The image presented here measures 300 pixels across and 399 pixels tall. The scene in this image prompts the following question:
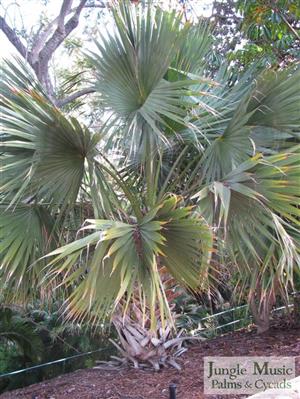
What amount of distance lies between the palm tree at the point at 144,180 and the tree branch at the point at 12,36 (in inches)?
158

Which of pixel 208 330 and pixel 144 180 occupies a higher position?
pixel 144 180

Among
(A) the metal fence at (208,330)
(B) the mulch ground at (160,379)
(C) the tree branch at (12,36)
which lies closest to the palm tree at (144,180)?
(B) the mulch ground at (160,379)

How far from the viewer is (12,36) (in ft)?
25.9

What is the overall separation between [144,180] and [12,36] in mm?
4825

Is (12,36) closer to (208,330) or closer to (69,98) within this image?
(69,98)

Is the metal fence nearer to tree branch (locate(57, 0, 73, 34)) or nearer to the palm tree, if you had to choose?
the palm tree

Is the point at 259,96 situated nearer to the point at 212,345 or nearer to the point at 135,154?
the point at 135,154

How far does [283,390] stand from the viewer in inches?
124

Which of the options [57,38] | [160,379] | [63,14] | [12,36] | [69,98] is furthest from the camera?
[12,36]

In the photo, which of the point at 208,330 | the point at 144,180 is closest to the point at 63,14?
the point at 144,180

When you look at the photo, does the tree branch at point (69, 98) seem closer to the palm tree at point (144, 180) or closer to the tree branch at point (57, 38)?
the palm tree at point (144, 180)

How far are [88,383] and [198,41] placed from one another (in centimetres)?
346

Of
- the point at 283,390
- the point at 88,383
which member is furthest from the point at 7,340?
the point at 283,390

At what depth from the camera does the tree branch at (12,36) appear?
7812mm
